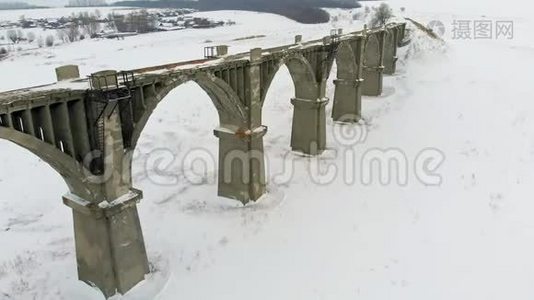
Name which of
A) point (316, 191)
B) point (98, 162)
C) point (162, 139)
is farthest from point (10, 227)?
point (316, 191)

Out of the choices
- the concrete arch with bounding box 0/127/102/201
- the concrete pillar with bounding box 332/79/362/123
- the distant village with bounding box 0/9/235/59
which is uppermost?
the distant village with bounding box 0/9/235/59

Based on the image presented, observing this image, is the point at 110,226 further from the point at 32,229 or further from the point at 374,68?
the point at 374,68

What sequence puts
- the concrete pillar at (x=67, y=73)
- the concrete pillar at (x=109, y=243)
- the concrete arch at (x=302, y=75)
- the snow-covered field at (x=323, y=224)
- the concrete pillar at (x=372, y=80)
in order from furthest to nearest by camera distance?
the concrete pillar at (x=372, y=80), the concrete arch at (x=302, y=75), the snow-covered field at (x=323, y=224), the concrete pillar at (x=109, y=243), the concrete pillar at (x=67, y=73)

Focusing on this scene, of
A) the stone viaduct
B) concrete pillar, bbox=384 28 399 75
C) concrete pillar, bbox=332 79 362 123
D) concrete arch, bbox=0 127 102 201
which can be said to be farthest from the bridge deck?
concrete pillar, bbox=384 28 399 75

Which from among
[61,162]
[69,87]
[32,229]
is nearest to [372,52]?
[32,229]

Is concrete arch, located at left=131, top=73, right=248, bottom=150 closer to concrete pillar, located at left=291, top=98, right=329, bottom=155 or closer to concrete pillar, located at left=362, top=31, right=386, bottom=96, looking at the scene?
concrete pillar, located at left=291, top=98, right=329, bottom=155

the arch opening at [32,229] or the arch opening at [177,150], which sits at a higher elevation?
the arch opening at [177,150]

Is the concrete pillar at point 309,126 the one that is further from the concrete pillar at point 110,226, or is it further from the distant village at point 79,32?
the distant village at point 79,32

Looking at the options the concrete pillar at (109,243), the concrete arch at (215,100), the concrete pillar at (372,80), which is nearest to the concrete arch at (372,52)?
the concrete pillar at (372,80)
